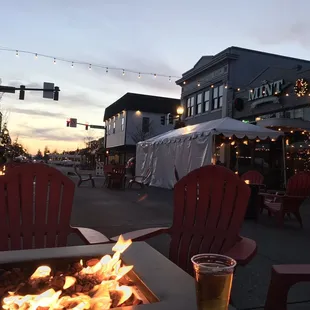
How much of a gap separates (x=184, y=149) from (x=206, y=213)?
1133cm

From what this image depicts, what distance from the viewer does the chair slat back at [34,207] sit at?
9.41ft

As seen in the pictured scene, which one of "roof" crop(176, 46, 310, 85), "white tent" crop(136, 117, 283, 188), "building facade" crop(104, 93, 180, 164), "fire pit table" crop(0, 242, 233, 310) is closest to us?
"fire pit table" crop(0, 242, 233, 310)

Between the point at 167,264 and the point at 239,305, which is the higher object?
the point at 167,264

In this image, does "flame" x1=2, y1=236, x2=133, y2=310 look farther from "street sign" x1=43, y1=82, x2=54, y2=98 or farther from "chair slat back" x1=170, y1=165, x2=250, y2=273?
"street sign" x1=43, y1=82, x2=54, y2=98

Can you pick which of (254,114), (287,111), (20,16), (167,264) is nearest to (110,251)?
(167,264)

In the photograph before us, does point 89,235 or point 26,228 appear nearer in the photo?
point 89,235

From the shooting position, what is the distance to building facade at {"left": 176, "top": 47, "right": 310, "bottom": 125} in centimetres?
2195

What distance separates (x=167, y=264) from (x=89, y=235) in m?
1.09

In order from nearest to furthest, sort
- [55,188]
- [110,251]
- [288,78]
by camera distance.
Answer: [110,251], [55,188], [288,78]

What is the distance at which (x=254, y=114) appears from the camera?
1905 cm

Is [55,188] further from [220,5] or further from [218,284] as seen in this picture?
[220,5]

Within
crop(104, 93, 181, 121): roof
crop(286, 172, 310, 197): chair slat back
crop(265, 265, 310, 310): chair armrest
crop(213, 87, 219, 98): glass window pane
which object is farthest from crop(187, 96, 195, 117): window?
crop(265, 265, 310, 310): chair armrest

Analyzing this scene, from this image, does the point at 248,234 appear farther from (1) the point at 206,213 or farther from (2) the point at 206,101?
(2) the point at 206,101

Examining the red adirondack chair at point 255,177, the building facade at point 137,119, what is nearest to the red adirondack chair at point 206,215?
the red adirondack chair at point 255,177
